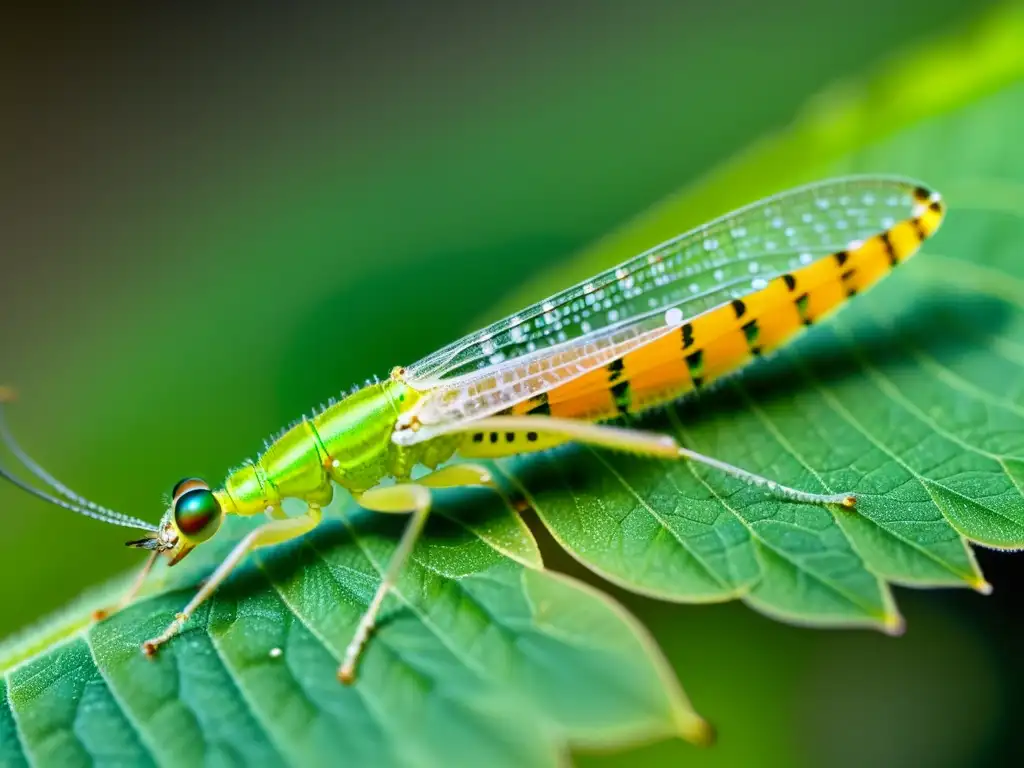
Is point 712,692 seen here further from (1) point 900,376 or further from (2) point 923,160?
(2) point 923,160

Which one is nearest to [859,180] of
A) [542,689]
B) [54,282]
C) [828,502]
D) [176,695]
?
[828,502]

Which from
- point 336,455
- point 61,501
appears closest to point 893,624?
point 336,455

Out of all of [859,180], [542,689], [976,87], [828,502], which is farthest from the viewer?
[976,87]

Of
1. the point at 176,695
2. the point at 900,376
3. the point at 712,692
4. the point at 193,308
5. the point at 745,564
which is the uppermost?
the point at 193,308

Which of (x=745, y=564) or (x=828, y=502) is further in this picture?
(x=828, y=502)

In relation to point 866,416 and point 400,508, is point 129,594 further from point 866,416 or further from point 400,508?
point 866,416

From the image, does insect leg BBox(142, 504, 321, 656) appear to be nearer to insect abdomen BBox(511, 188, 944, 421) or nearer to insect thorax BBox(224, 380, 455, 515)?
insect thorax BBox(224, 380, 455, 515)

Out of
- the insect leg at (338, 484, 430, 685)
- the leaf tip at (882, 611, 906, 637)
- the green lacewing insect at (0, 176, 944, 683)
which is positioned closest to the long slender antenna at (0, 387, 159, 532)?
the green lacewing insect at (0, 176, 944, 683)
